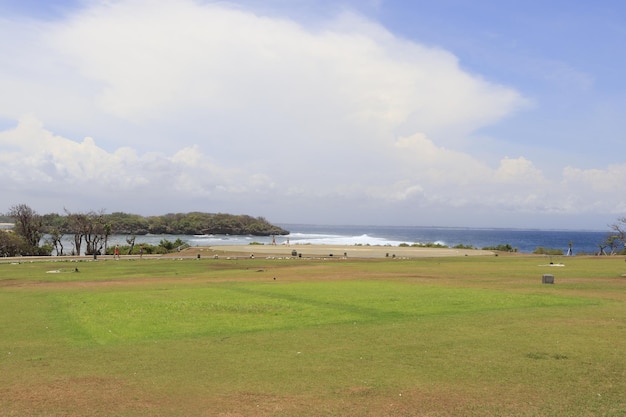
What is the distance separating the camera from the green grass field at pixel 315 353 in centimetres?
1072

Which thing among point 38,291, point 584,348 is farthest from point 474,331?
point 38,291

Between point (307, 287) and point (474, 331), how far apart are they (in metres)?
15.6

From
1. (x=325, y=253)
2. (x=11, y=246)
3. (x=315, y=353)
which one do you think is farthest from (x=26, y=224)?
(x=315, y=353)

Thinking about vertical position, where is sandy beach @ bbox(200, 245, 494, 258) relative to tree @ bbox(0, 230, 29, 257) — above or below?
below

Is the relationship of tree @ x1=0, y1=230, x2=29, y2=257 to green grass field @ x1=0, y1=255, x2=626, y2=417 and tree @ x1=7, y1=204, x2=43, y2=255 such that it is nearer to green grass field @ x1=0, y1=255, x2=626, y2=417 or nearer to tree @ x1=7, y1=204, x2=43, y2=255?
tree @ x1=7, y1=204, x2=43, y2=255

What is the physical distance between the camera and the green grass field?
1072 cm

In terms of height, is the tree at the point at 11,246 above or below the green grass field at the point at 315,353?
above

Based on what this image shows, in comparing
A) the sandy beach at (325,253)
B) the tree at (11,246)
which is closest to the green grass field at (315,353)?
the sandy beach at (325,253)

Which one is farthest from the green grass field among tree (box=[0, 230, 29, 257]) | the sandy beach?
tree (box=[0, 230, 29, 257])

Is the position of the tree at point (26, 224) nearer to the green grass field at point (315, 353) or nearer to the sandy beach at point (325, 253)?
the sandy beach at point (325, 253)

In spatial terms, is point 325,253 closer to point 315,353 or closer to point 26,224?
point 26,224

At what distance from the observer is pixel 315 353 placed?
14883mm

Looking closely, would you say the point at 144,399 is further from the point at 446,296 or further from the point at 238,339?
the point at 446,296

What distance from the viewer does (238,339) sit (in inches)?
674
